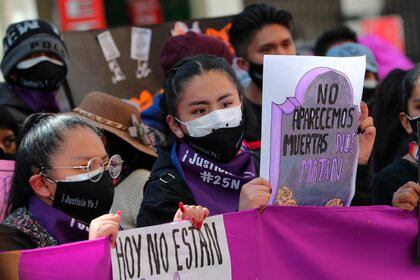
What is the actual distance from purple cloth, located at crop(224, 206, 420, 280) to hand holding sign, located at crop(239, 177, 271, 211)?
0.12 ft

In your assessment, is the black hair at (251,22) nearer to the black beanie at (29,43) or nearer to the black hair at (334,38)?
the black beanie at (29,43)

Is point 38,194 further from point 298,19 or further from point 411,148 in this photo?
point 298,19

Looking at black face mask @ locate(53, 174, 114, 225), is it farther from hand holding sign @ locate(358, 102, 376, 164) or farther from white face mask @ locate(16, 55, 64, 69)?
white face mask @ locate(16, 55, 64, 69)

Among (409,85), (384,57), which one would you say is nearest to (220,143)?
(409,85)

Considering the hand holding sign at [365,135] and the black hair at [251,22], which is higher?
the black hair at [251,22]

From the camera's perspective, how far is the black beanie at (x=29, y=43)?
509 centimetres

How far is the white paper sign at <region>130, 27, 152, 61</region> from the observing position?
5938 millimetres

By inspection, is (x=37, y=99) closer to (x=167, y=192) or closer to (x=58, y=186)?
(x=167, y=192)

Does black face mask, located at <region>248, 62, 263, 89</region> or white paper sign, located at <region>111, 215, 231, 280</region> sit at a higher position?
black face mask, located at <region>248, 62, 263, 89</region>

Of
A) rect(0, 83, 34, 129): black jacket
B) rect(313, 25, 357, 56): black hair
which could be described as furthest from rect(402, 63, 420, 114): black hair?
rect(313, 25, 357, 56): black hair

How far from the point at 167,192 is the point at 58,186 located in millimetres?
502

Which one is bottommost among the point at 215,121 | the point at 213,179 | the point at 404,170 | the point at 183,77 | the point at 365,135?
the point at 404,170

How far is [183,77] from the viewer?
3.74 m

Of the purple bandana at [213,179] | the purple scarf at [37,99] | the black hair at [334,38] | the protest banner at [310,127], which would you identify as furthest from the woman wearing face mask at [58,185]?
the black hair at [334,38]
